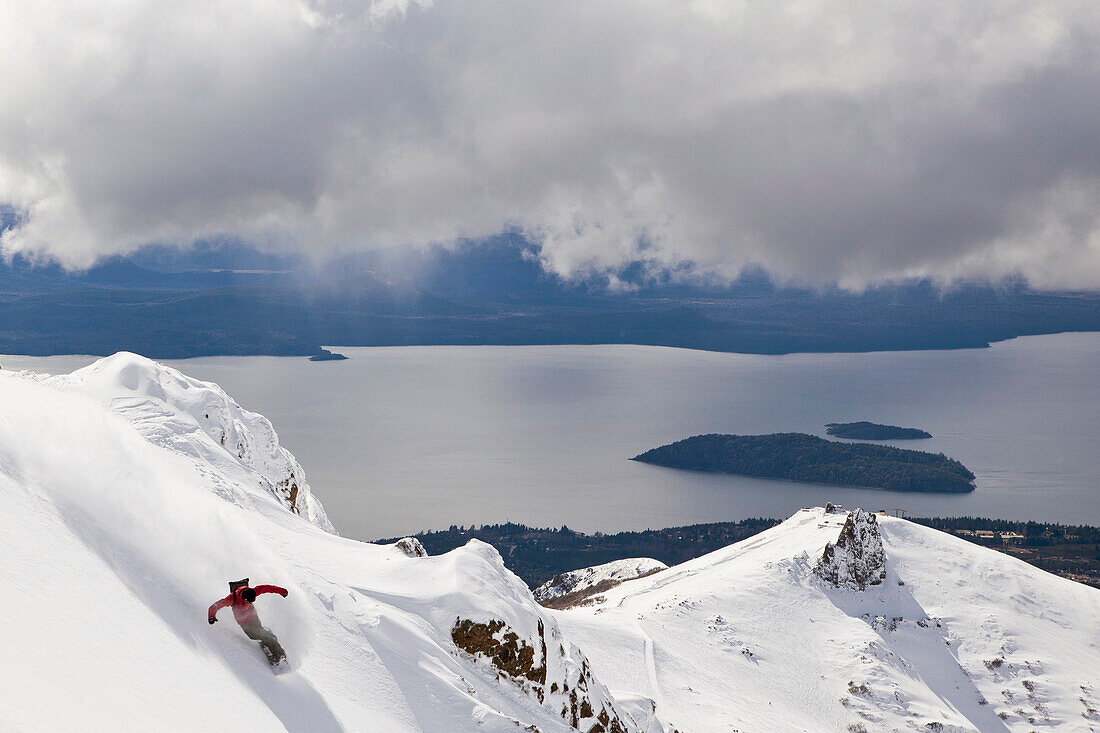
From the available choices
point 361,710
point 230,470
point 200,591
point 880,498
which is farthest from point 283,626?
point 880,498

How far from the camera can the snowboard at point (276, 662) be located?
36.8 ft

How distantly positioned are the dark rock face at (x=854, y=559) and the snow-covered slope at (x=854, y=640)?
0.52ft

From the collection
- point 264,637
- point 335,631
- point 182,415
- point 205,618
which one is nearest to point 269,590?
point 264,637

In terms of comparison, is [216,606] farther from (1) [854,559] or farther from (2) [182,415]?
(1) [854,559]

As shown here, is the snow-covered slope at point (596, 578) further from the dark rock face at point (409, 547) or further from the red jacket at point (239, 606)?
the red jacket at point (239, 606)

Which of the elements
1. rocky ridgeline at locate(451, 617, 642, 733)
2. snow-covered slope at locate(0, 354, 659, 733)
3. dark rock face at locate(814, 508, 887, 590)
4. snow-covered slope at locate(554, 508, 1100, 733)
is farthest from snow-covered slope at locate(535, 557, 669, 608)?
snow-covered slope at locate(0, 354, 659, 733)

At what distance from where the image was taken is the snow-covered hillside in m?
8.75

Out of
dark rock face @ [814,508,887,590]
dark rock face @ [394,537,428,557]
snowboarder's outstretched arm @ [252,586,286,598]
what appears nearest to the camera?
snowboarder's outstretched arm @ [252,586,286,598]

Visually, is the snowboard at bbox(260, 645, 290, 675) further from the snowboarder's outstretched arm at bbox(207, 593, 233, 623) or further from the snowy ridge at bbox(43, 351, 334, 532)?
the snowy ridge at bbox(43, 351, 334, 532)

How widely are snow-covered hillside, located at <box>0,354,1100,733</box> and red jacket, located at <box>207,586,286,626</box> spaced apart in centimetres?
32

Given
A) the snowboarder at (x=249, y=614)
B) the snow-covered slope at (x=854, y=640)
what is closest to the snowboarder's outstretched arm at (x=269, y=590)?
the snowboarder at (x=249, y=614)

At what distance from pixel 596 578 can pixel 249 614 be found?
230 ft

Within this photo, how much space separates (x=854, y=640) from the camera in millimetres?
48562

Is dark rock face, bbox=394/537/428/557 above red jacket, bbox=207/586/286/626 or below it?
below
